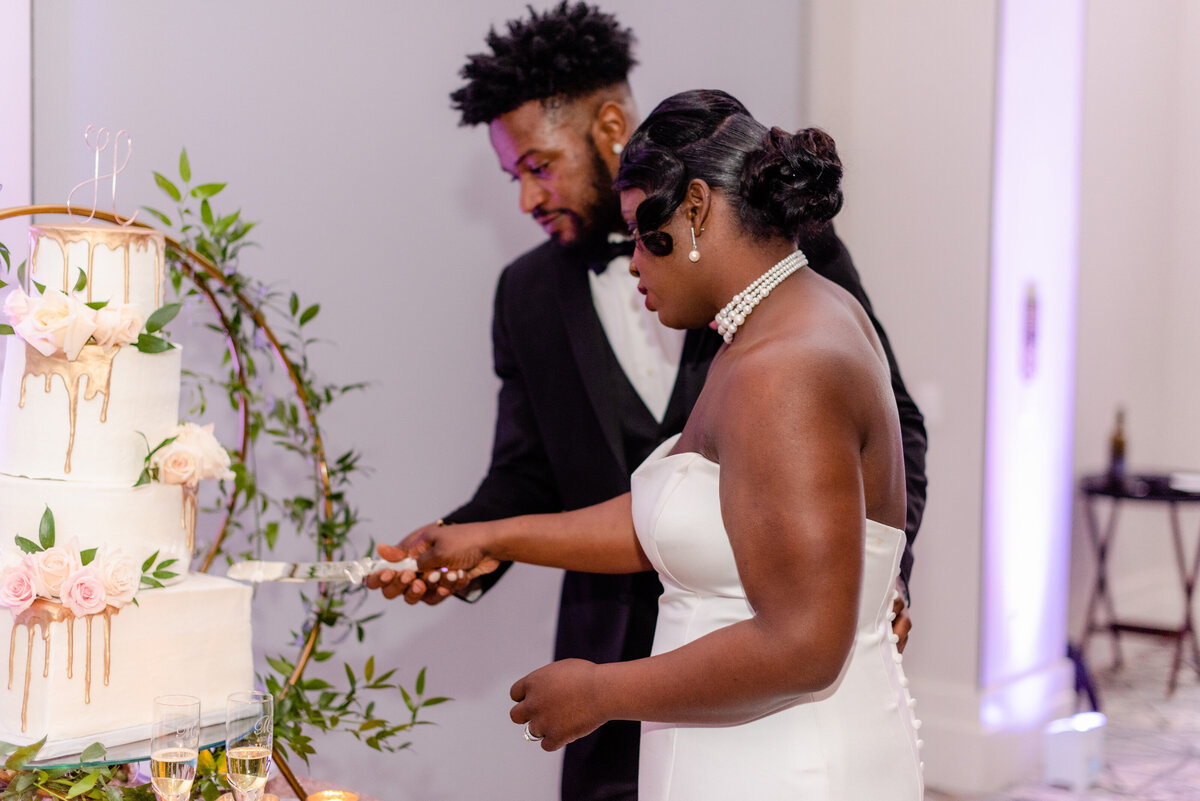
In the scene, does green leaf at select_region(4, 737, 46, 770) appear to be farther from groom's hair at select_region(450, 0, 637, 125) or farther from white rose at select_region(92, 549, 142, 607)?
groom's hair at select_region(450, 0, 637, 125)

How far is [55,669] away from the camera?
1683 mm

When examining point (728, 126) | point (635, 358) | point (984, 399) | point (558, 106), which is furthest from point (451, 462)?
point (728, 126)

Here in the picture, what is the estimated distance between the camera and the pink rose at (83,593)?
166 centimetres

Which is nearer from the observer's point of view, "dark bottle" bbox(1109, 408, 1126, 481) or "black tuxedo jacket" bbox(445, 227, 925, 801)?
"black tuxedo jacket" bbox(445, 227, 925, 801)

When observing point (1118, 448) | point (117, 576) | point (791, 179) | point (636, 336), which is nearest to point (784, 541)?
point (791, 179)

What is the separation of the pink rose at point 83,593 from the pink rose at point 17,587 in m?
0.05

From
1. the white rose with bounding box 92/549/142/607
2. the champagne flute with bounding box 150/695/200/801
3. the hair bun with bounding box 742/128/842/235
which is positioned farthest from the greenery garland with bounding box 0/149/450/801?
the hair bun with bounding box 742/128/842/235

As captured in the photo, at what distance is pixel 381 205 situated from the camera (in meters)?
3.49

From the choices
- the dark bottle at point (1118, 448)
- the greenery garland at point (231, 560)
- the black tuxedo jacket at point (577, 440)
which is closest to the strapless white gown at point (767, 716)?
the greenery garland at point (231, 560)

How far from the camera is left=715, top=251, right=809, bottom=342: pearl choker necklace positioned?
1597mm

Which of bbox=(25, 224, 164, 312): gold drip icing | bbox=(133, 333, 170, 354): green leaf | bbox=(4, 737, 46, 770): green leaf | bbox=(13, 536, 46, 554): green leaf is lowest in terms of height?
bbox=(4, 737, 46, 770): green leaf

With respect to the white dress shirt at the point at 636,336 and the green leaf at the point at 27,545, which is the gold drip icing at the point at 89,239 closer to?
the green leaf at the point at 27,545

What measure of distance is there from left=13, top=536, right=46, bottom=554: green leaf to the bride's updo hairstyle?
3.13 feet

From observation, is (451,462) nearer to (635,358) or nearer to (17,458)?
(635,358)
